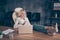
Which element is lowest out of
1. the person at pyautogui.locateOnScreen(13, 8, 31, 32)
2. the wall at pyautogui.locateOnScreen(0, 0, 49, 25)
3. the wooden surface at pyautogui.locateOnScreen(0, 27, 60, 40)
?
the wooden surface at pyautogui.locateOnScreen(0, 27, 60, 40)

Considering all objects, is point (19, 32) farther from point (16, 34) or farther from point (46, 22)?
point (46, 22)

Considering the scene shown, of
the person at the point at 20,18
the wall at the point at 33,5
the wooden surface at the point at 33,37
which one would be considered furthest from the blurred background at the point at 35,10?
the wooden surface at the point at 33,37

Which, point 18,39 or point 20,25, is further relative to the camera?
point 20,25

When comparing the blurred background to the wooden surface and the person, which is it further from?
the wooden surface

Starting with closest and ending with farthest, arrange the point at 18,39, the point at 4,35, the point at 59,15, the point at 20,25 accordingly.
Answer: the point at 18,39
the point at 4,35
the point at 20,25
the point at 59,15

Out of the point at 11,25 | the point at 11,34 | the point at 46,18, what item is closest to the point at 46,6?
the point at 46,18

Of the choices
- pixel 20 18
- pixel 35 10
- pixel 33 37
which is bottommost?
pixel 33 37

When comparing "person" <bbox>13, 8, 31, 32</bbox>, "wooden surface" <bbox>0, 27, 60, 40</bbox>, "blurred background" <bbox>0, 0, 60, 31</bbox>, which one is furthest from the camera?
"blurred background" <bbox>0, 0, 60, 31</bbox>

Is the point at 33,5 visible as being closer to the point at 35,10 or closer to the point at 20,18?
the point at 35,10

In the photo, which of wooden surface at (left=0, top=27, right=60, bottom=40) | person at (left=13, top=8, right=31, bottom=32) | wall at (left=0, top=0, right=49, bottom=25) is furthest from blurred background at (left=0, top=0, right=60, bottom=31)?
wooden surface at (left=0, top=27, right=60, bottom=40)

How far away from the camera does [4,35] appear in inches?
73.9

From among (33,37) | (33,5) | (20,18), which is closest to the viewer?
(33,37)

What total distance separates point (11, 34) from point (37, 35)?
0.32m

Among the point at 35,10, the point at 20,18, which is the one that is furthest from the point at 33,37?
the point at 35,10
